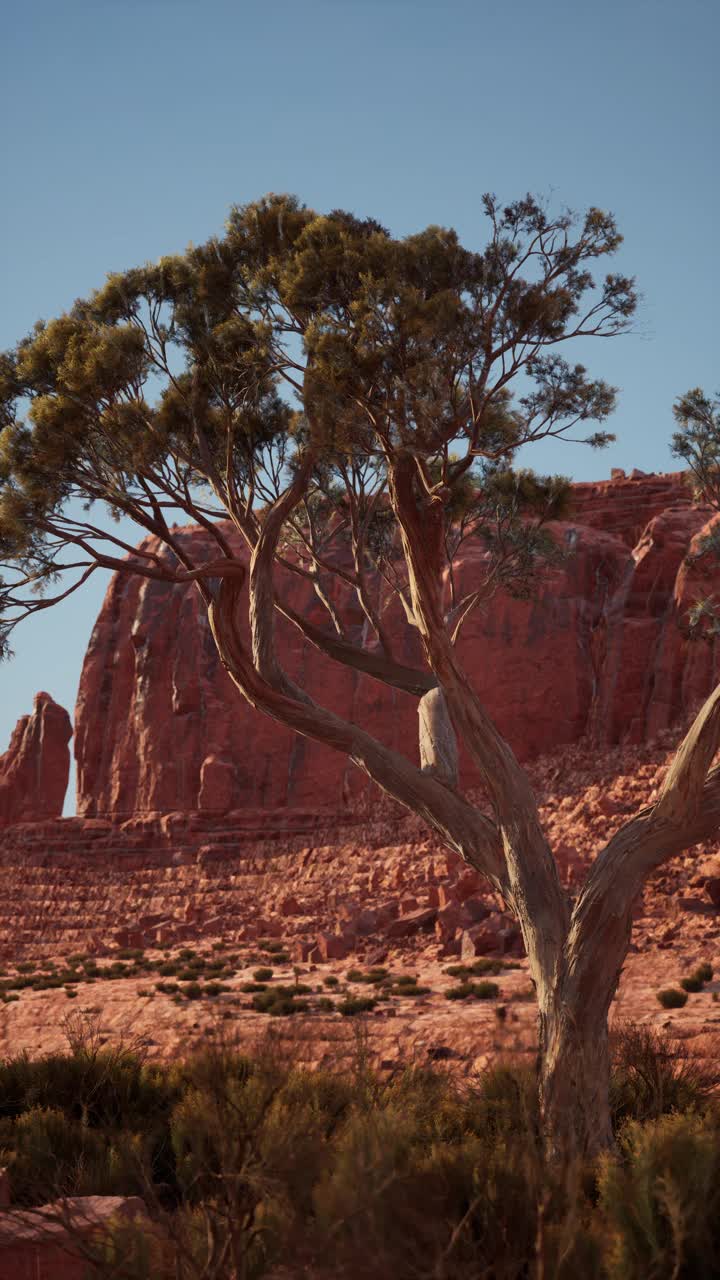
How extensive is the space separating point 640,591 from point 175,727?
25.7m

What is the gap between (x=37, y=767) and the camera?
60.2 m

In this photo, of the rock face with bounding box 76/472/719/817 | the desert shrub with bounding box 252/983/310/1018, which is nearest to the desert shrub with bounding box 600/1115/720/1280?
the desert shrub with bounding box 252/983/310/1018

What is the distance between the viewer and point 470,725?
1228 centimetres

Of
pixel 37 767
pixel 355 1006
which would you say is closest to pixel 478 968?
pixel 355 1006

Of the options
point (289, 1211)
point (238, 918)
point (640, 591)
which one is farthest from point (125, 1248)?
point (640, 591)

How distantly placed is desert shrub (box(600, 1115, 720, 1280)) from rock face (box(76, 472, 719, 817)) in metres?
37.0

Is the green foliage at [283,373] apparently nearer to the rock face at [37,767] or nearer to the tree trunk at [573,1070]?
the tree trunk at [573,1070]

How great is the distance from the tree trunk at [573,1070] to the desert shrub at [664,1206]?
7.01 feet

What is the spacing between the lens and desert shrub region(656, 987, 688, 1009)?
18.0 meters

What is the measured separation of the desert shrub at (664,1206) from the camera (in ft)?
19.7

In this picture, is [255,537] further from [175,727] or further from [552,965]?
[175,727]

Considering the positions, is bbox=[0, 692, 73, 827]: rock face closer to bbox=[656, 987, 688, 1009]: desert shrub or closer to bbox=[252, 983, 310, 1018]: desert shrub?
bbox=[252, 983, 310, 1018]: desert shrub

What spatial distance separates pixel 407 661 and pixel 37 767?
79.6 feet

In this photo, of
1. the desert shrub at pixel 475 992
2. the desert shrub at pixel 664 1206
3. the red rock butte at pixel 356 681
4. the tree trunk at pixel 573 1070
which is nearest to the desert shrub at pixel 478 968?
the desert shrub at pixel 475 992
